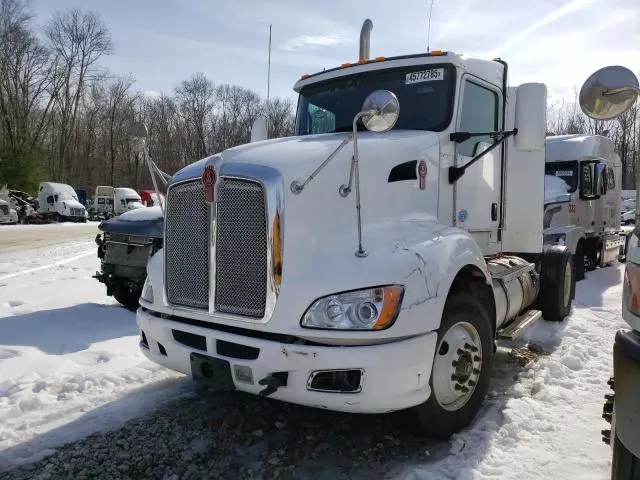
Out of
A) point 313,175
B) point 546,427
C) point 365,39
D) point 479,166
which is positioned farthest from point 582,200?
point 313,175

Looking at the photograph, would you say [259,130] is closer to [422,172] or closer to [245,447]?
[422,172]

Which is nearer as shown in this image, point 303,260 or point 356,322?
point 356,322

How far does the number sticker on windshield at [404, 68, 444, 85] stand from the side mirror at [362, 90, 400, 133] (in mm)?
1592

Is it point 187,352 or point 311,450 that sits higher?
point 187,352

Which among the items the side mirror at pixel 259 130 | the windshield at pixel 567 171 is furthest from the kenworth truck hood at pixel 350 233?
the windshield at pixel 567 171

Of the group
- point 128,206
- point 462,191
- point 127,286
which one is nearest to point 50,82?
point 128,206

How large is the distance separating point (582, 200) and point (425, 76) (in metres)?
8.89

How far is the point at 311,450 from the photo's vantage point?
3439 mm

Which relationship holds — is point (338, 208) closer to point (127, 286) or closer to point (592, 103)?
point (592, 103)

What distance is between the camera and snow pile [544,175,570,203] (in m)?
11.5

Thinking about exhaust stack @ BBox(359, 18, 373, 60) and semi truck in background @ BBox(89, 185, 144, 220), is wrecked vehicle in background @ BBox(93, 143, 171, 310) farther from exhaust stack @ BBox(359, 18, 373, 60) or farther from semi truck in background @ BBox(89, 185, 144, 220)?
semi truck in background @ BBox(89, 185, 144, 220)

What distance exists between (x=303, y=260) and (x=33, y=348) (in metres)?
3.59

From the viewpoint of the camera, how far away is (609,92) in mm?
2670

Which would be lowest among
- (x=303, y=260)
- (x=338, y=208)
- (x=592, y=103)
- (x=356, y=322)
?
(x=356, y=322)
